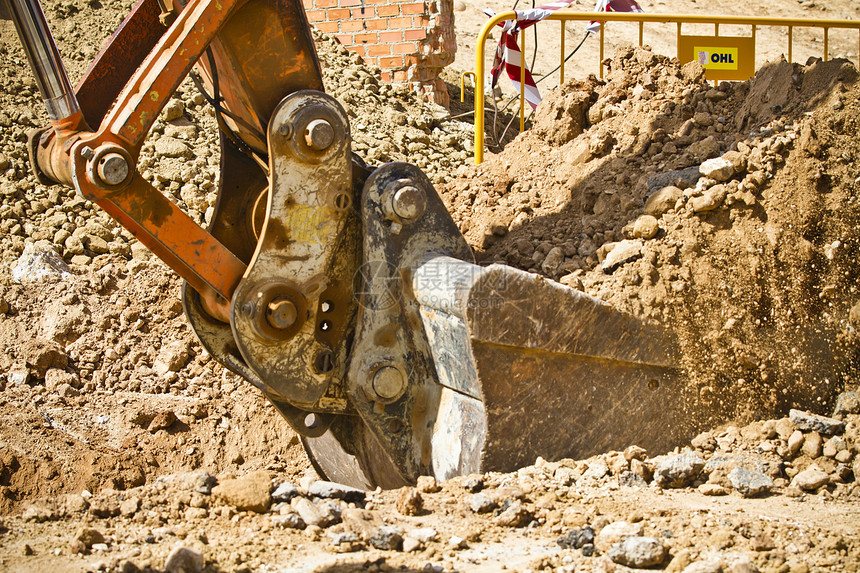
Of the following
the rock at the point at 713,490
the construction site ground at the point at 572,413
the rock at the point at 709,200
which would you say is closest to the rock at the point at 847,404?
the construction site ground at the point at 572,413

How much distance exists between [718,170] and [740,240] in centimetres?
31

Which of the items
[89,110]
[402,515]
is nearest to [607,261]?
[402,515]

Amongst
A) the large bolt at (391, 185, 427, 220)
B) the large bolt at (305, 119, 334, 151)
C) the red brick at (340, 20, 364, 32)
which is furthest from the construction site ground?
the red brick at (340, 20, 364, 32)

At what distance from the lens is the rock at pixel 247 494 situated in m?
2.63

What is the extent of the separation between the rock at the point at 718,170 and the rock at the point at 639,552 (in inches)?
67.3

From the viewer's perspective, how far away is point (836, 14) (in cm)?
1717

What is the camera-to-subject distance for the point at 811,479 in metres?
2.88

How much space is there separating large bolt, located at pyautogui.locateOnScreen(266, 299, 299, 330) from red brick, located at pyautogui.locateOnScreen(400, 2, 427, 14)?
4.83 m

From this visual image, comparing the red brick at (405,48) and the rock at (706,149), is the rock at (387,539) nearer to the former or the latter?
the rock at (706,149)

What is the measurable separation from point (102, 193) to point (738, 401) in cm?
246

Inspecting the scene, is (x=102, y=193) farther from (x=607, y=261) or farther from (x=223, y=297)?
(x=607, y=261)

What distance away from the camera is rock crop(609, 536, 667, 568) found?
2303 mm

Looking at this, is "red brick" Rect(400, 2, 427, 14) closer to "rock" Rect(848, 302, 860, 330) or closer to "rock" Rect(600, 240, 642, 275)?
"rock" Rect(600, 240, 642, 275)

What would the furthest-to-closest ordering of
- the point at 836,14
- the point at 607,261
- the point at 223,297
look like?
the point at 836,14 < the point at 607,261 < the point at 223,297
